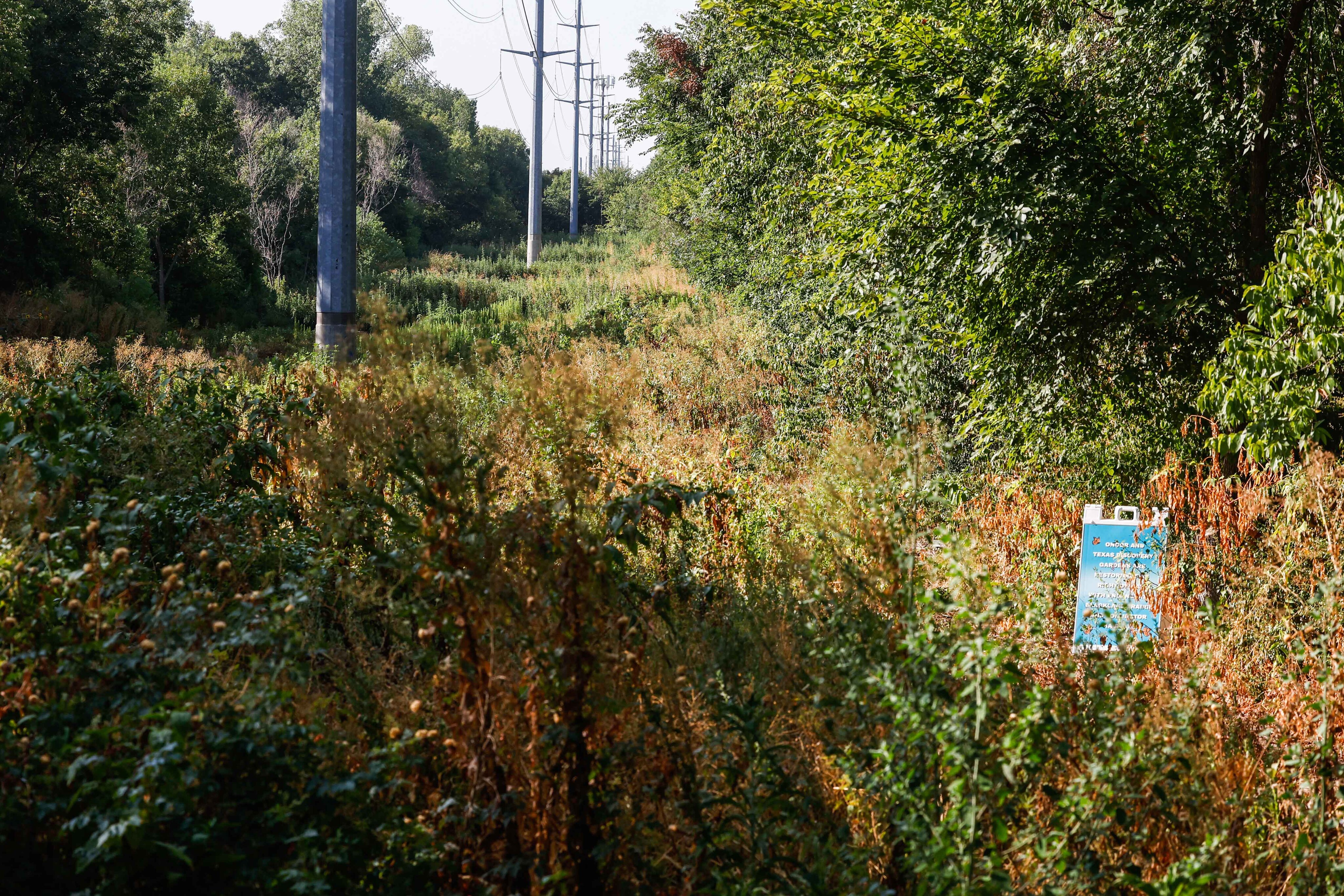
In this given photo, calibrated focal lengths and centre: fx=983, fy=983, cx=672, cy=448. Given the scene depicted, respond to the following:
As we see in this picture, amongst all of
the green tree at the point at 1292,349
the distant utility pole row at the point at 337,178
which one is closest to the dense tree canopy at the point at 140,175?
the distant utility pole row at the point at 337,178

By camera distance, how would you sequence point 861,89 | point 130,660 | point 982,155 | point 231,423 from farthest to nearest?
point 861,89, point 982,155, point 231,423, point 130,660

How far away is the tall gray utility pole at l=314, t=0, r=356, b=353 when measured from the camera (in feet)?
29.5

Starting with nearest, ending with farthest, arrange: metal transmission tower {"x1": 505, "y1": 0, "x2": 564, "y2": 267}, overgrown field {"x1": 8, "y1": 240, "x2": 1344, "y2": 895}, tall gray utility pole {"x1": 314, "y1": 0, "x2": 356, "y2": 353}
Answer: overgrown field {"x1": 8, "y1": 240, "x2": 1344, "y2": 895} → tall gray utility pole {"x1": 314, "y1": 0, "x2": 356, "y2": 353} → metal transmission tower {"x1": 505, "y1": 0, "x2": 564, "y2": 267}

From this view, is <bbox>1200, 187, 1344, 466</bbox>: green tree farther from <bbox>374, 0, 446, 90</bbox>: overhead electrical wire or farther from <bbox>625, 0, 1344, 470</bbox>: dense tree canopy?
<bbox>374, 0, 446, 90</bbox>: overhead electrical wire

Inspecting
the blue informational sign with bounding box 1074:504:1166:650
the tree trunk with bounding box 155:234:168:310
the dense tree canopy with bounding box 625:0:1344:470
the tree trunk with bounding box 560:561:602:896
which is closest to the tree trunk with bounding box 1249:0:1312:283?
the dense tree canopy with bounding box 625:0:1344:470

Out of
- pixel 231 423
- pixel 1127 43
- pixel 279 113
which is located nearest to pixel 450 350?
pixel 231 423

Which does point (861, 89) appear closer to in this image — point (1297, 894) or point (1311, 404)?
point (1311, 404)

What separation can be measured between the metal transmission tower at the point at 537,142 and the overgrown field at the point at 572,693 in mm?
26322

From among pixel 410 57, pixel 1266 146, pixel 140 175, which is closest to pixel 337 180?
pixel 1266 146

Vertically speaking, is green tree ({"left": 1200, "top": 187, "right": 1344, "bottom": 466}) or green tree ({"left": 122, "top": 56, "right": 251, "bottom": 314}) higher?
green tree ({"left": 122, "top": 56, "right": 251, "bottom": 314})

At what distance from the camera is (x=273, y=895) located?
1.99 m

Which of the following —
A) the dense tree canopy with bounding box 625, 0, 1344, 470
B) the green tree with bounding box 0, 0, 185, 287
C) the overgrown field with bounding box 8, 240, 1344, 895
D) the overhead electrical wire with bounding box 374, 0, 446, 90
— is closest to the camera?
the overgrown field with bounding box 8, 240, 1344, 895

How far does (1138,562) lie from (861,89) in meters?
3.28

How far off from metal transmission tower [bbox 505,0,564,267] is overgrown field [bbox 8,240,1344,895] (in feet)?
86.4
